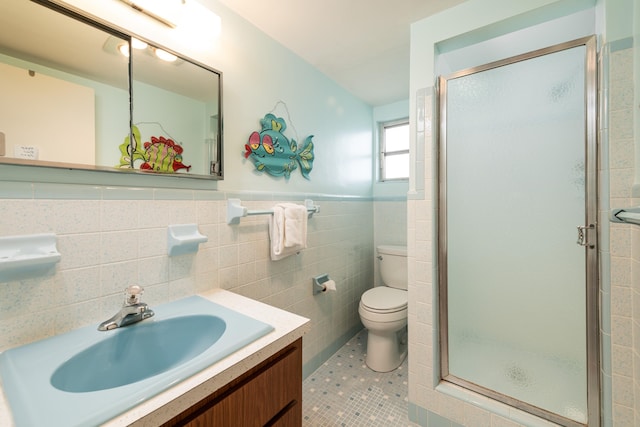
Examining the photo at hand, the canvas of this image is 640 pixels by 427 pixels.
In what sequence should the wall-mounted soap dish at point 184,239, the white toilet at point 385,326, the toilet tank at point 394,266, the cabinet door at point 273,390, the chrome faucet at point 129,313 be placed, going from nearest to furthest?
the cabinet door at point 273,390
the chrome faucet at point 129,313
the wall-mounted soap dish at point 184,239
the white toilet at point 385,326
the toilet tank at point 394,266

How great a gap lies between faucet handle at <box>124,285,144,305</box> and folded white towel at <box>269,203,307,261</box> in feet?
2.21

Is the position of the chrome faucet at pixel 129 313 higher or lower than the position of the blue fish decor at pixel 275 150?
lower

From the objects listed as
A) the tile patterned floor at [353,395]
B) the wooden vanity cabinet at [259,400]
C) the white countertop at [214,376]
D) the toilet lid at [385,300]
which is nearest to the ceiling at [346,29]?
the white countertop at [214,376]

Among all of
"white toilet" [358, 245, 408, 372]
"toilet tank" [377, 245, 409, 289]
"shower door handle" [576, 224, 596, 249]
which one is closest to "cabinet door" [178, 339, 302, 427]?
"white toilet" [358, 245, 408, 372]

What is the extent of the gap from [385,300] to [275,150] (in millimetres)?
1339

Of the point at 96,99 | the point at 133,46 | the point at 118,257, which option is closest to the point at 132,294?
the point at 118,257

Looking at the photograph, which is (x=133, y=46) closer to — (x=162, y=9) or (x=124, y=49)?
(x=124, y=49)

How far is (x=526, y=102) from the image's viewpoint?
131 cm

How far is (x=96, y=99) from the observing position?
2.95 feet

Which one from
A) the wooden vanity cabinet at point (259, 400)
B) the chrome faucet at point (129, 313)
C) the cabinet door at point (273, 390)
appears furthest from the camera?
the chrome faucet at point (129, 313)

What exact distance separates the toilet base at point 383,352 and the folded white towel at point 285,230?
960mm

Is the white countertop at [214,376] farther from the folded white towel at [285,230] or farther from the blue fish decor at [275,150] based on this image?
the blue fish decor at [275,150]

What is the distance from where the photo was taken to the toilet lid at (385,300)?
1.84m

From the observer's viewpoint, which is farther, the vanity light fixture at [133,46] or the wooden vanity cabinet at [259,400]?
the vanity light fixture at [133,46]
